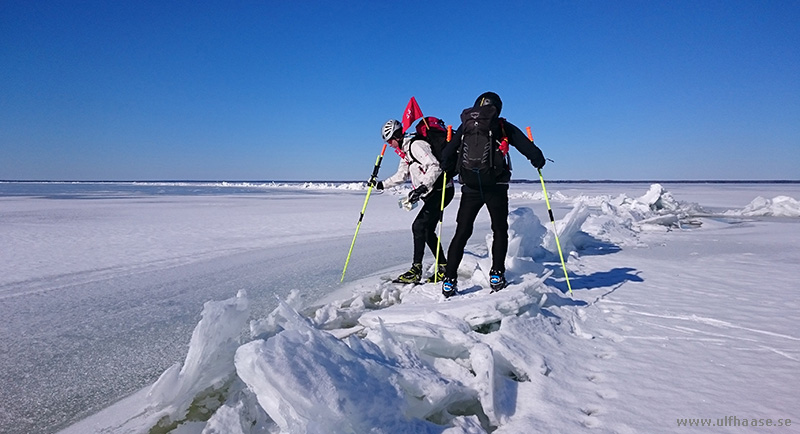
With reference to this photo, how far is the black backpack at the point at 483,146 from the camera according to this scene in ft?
11.4

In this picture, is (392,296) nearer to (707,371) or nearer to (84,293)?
(707,371)

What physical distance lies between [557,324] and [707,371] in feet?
3.00

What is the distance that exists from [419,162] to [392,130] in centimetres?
48

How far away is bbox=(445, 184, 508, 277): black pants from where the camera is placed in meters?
3.63

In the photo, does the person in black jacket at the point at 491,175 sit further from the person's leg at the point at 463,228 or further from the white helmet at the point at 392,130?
the white helmet at the point at 392,130

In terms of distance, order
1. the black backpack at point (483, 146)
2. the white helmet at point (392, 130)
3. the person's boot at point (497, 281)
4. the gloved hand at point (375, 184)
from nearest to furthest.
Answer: the black backpack at point (483, 146)
the person's boot at point (497, 281)
the white helmet at point (392, 130)
the gloved hand at point (375, 184)

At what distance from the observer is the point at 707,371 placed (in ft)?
7.34

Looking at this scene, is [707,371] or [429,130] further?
[429,130]

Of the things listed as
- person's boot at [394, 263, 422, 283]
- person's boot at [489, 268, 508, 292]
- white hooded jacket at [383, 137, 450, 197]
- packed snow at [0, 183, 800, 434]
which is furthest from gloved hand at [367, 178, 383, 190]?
person's boot at [489, 268, 508, 292]

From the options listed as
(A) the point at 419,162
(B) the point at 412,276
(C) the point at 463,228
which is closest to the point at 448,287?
(C) the point at 463,228

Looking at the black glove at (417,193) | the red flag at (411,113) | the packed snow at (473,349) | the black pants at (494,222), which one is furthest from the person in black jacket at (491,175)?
the red flag at (411,113)

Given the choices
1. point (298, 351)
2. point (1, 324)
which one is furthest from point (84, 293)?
point (298, 351)

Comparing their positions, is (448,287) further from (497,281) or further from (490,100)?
(490,100)

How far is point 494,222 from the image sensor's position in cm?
371
